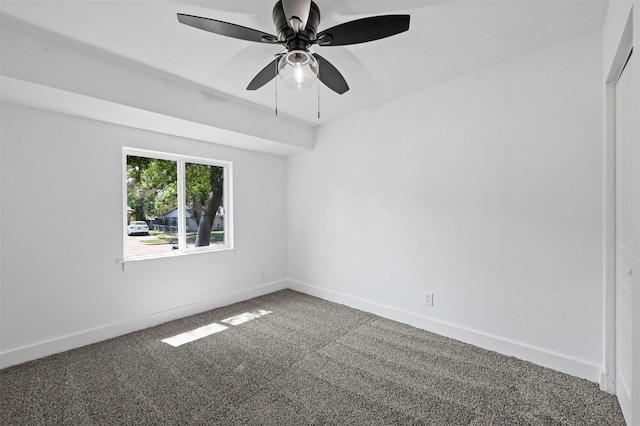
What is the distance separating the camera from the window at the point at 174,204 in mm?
3114

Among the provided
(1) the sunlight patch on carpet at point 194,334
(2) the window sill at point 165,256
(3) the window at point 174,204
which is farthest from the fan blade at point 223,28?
(1) the sunlight patch on carpet at point 194,334

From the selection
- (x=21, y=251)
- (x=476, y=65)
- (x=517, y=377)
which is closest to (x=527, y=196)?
(x=476, y=65)

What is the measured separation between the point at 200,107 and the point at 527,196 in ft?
9.87

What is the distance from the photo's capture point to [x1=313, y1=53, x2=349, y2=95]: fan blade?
1.92 meters

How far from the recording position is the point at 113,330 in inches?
111

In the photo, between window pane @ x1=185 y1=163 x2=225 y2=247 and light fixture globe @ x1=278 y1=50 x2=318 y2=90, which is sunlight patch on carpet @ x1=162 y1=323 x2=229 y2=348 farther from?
light fixture globe @ x1=278 y1=50 x2=318 y2=90

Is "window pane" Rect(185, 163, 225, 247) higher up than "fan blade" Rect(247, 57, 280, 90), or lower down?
lower down

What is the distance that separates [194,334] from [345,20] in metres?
3.00

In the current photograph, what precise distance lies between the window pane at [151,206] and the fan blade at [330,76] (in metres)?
2.26

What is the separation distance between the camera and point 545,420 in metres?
1.73

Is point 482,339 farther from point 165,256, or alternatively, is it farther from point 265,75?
point 165,256

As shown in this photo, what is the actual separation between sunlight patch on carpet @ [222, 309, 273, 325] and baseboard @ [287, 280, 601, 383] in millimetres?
933

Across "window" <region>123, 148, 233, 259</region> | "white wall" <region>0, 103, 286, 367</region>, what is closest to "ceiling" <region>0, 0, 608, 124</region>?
"white wall" <region>0, 103, 286, 367</region>

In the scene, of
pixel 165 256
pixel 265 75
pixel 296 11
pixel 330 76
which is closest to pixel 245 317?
pixel 165 256
